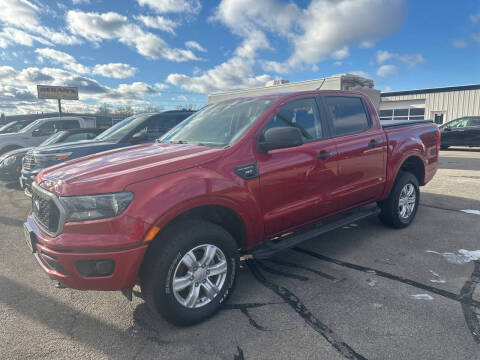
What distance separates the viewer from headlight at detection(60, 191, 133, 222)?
215 centimetres

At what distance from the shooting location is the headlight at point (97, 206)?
2152 millimetres

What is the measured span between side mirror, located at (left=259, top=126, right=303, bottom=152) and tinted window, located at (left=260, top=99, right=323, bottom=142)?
35 centimetres

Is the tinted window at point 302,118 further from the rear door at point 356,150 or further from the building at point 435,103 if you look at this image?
the building at point 435,103

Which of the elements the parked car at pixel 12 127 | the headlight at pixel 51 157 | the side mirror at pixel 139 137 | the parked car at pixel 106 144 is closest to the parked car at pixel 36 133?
the parked car at pixel 12 127

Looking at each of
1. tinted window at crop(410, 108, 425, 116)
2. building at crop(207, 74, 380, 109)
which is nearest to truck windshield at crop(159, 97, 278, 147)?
building at crop(207, 74, 380, 109)

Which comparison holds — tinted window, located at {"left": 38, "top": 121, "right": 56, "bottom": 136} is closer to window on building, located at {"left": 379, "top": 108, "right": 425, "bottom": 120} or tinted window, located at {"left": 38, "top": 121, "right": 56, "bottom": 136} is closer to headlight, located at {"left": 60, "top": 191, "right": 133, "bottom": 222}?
headlight, located at {"left": 60, "top": 191, "right": 133, "bottom": 222}

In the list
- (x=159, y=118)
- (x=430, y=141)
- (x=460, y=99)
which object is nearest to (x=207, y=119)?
(x=430, y=141)

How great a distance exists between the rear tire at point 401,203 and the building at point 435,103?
90.1 feet

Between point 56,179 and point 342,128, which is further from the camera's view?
point 342,128

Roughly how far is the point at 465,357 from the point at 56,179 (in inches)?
122

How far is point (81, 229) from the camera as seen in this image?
215 centimetres

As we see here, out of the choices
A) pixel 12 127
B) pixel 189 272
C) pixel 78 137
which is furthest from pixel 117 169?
pixel 12 127

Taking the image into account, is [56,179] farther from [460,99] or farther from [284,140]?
[460,99]

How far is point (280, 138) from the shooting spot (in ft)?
8.92
